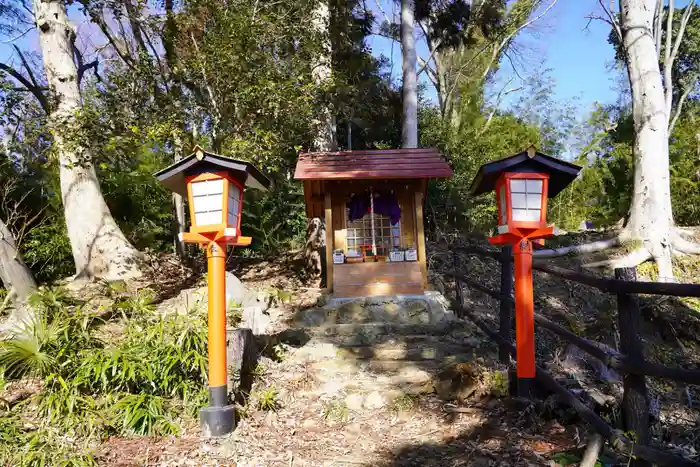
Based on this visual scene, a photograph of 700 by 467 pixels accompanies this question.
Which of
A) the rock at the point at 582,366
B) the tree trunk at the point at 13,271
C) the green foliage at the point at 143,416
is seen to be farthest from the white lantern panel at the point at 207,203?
the tree trunk at the point at 13,271

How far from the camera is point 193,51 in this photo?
385 inches

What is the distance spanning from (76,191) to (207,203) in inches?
266

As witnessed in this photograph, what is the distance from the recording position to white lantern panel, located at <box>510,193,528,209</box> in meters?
4.29

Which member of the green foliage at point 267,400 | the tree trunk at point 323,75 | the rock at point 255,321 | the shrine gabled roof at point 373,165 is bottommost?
the green foliage at point 267,400

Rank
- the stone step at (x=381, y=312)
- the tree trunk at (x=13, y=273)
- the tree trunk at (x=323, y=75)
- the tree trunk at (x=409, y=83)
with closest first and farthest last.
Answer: the tree trunk at (x=13, y=273) → the stone step at (x=381, y=312) → the tree trunk at (x=323, y=75) → the tree trunk at (x=409, y=83)

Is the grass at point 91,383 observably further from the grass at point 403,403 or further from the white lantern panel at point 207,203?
the grass at point 403,403

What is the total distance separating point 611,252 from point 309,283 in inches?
251

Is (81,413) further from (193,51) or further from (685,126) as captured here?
(685,126)

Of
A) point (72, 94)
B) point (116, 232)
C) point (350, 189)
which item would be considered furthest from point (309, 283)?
point (72, 94)

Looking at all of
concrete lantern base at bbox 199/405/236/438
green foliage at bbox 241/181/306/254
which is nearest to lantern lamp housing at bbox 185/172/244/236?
concrete lantern base at bbox 199/405/236/438

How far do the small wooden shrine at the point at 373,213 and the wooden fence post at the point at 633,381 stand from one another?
5740mm

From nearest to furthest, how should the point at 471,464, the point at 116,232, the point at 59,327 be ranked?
the point at 471,464, the point at 59,327, the point at 116,232

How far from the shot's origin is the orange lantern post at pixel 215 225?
4.19 meters

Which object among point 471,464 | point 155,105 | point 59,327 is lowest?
point 471,464
